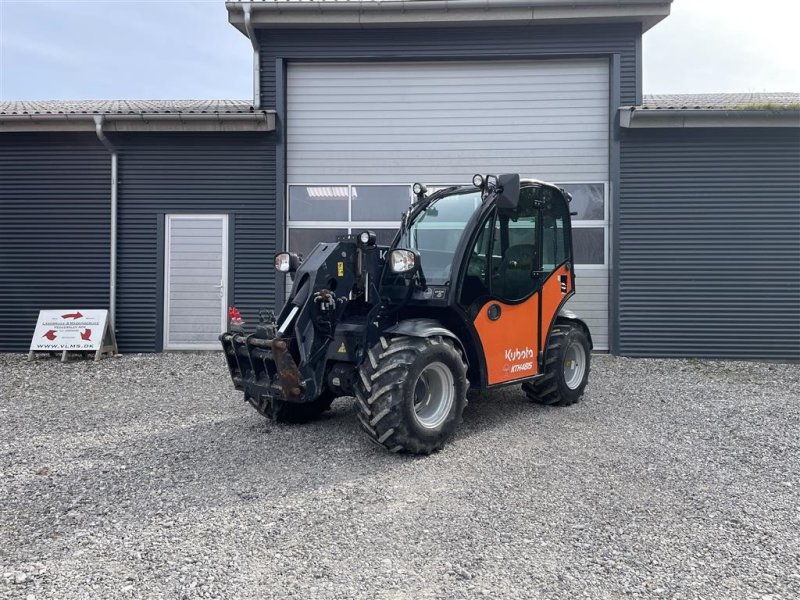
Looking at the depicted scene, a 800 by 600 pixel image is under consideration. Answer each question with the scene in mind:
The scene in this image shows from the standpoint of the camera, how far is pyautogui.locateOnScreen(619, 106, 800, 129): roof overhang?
31.1 feet

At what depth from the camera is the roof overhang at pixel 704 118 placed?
9.47 meters

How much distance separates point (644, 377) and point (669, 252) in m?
2.80

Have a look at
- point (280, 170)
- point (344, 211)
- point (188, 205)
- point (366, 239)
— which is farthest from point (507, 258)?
point (188, 205)

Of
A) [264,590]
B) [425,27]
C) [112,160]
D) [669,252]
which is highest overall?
[425,27]

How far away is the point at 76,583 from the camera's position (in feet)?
9.37

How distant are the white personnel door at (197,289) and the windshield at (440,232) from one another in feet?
17.5

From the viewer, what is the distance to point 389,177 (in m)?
10.4

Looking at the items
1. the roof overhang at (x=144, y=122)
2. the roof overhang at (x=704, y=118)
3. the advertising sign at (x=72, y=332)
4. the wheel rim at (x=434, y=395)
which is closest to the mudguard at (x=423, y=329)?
the wheel rim at (x=434, y=395)

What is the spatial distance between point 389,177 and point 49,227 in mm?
6071

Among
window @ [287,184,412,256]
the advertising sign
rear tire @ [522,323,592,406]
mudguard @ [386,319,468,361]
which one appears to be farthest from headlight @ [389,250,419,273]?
the advertising sign

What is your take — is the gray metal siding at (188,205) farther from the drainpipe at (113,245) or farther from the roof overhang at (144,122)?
the roof overhang at (144,122)

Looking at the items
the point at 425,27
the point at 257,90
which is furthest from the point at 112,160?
the point at 425,27

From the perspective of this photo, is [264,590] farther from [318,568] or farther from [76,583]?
[76,583]

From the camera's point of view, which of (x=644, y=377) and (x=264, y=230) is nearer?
(x=644, y=377)
